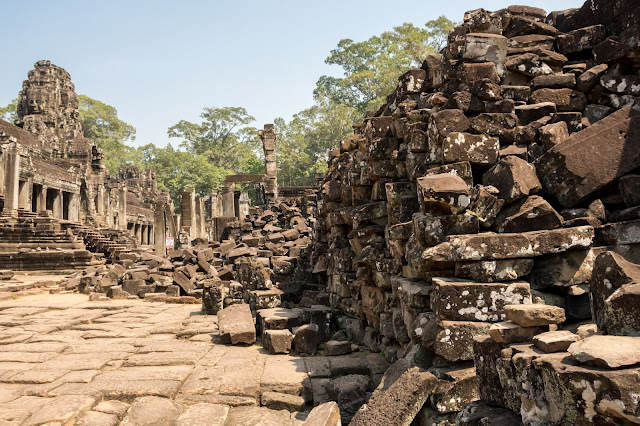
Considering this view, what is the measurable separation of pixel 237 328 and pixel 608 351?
499 centimetres

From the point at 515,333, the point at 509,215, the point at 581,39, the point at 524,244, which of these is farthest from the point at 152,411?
the point at 581,39

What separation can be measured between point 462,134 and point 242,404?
9.90 ft

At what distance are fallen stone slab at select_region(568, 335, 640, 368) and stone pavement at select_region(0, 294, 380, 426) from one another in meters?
2.51

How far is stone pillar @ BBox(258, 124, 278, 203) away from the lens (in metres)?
24.4

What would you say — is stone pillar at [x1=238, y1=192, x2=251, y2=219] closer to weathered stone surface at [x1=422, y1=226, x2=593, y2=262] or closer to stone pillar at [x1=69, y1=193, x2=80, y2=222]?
stone pillar at [x1=69, y1=193, x2=80, y2=222]

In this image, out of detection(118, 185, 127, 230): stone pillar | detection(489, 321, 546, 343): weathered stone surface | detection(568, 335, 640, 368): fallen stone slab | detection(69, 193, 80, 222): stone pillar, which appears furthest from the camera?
detection(118, 185, 127, 230): stone pillar

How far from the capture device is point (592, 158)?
3.77 meters

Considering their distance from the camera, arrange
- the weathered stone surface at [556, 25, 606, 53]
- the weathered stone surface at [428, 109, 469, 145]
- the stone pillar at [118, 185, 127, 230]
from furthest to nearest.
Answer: the stone pillar at [118, 185, 127, 230] < the weathered stone surface at [556, 25, 606, 53] < the weathered stone surface at [428, 109, 469, 145]

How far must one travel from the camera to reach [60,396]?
163 inches

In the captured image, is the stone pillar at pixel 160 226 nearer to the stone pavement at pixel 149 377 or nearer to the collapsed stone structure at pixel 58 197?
the collapsed stone structure at pixel 58 197

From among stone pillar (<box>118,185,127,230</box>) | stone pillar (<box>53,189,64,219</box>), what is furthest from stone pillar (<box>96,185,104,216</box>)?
stone pillar (<box>53,189,64,219</box>)

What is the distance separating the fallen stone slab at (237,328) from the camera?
6.16 meters

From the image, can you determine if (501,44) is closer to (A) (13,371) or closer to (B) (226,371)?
(B) (226,371)

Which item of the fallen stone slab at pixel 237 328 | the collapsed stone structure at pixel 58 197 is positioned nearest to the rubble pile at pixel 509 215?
the fallen stone slab at pixel 237 328
